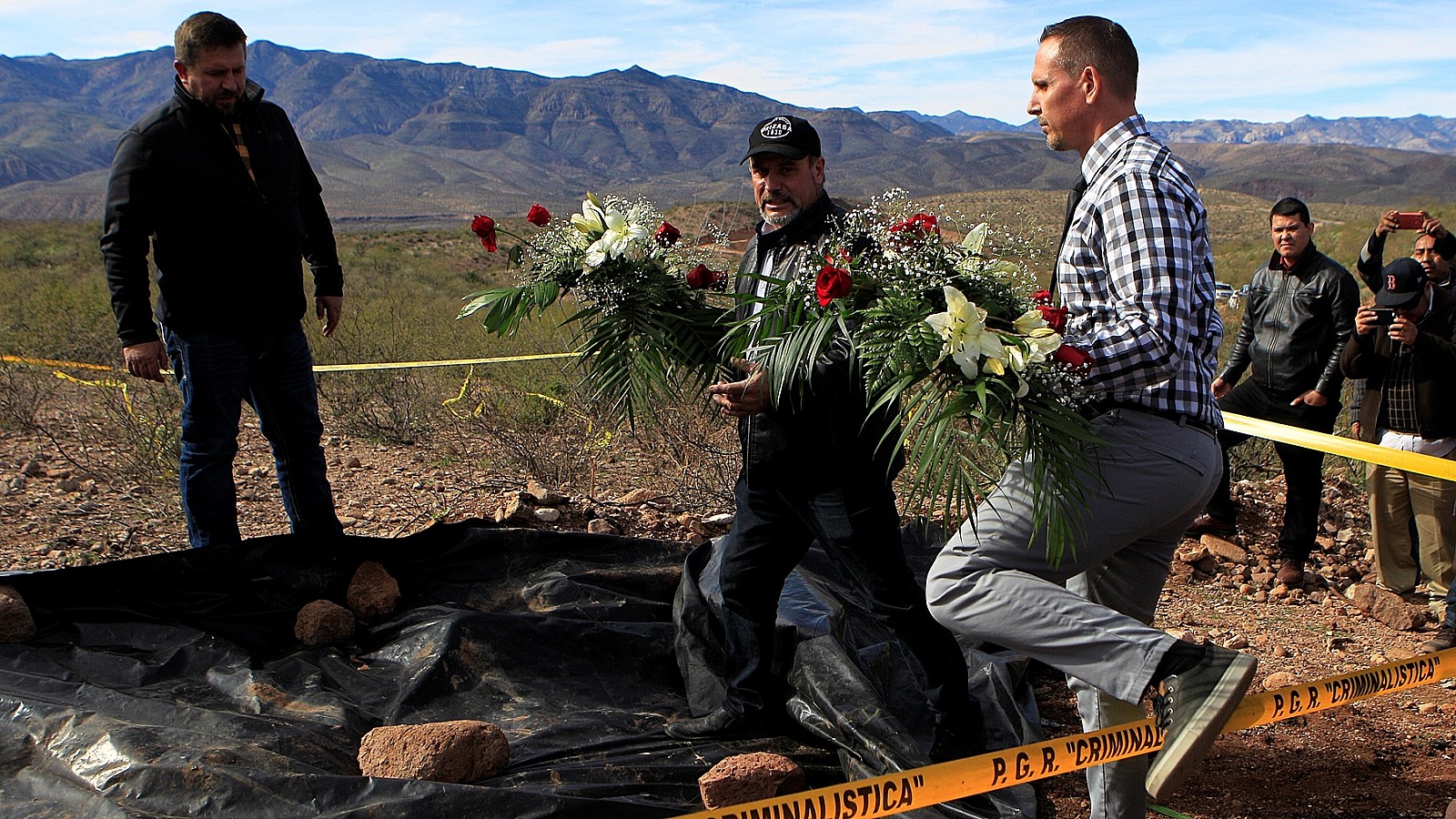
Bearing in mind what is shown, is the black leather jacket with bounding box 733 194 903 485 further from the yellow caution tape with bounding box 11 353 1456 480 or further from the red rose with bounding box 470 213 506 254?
the yellow caution tape with bounding box 11 353 1456 480

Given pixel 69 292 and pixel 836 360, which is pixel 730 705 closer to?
pixel 836 360

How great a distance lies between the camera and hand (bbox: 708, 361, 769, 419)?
2.88m

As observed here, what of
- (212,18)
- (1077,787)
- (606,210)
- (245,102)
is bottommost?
(1077,787)

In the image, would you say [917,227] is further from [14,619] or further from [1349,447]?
[1349,447]

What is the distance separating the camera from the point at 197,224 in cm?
410

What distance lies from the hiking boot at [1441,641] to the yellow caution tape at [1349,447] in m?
0.62

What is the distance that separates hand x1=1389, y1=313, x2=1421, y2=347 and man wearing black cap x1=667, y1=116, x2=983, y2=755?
300cm

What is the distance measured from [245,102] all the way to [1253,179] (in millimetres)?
206336

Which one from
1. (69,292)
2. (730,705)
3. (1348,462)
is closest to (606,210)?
(730,705)

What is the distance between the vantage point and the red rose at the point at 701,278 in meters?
3.12

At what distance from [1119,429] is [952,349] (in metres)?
0.42

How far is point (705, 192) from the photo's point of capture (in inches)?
4631

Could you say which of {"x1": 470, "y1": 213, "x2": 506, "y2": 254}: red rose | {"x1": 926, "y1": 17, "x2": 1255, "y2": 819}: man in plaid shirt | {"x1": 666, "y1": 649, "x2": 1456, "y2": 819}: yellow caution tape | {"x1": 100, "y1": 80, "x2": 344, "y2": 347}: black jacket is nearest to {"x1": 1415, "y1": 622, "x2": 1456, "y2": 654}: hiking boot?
{"x1": 666, "y1": 649, "x2": 1456, "y2": 819}: yellow caution tape

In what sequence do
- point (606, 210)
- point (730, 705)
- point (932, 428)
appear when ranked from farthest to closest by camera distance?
point (730, 705) < point (606, 210) < point (932, 428)
